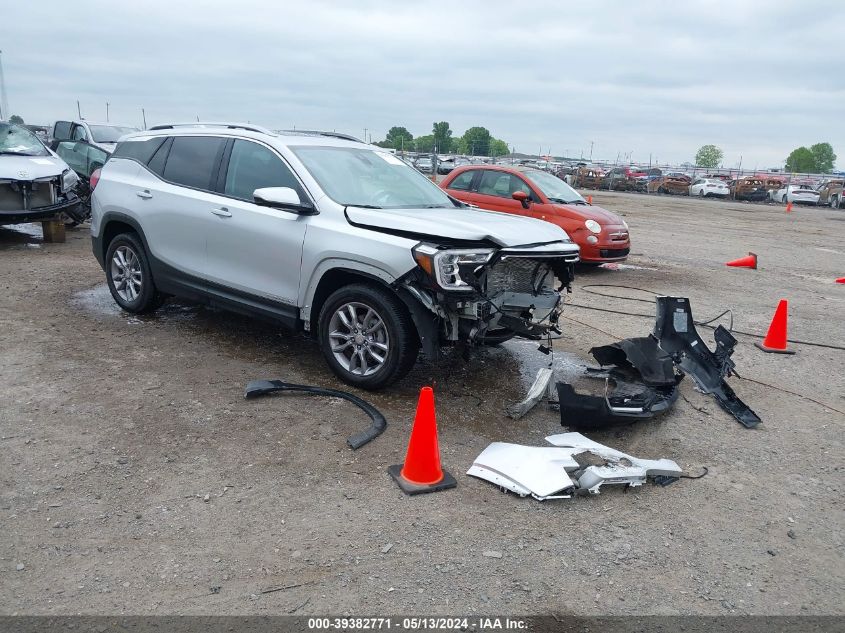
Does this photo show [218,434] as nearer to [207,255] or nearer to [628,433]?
[207,255]

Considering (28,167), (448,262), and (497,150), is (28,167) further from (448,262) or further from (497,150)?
(497,150)

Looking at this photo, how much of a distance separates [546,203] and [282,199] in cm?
674

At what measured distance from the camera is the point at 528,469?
405cm

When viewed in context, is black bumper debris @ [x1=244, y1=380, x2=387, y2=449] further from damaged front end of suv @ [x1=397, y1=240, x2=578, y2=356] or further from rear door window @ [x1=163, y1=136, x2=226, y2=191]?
rear door window @ [x1=163, y1=136, x2=226, y2=191]

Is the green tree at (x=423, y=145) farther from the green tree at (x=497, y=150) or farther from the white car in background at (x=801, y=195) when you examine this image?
the white car in background at (x=801, y=195)

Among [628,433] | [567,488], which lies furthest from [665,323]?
[567,488]

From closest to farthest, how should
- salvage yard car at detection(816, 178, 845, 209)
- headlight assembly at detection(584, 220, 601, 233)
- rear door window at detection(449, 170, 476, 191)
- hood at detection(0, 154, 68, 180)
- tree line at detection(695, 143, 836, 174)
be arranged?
1. hood at detection(0, 154, 68, 180)
2. headlight assembly at detection(584, 220, 601, 233)
3. rear door window at detection(449, 170, 476, 191)
4. salvage yard car at detection(816, 178, 845, 209)
5. tree line at detection(695, 143, 836, 174)

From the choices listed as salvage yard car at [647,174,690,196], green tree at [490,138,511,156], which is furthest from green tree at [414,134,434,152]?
salvage yard car at [647,174,690,196]

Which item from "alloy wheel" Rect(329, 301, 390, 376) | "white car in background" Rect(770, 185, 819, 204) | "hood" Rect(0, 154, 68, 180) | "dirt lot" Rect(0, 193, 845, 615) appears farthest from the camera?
"white car in background" Rect(770, 185, 819, 204)

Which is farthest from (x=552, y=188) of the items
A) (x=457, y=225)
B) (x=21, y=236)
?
Answer: (x=21, y=236)

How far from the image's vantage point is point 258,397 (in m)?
5.07

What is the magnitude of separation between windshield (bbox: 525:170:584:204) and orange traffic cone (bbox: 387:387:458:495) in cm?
795

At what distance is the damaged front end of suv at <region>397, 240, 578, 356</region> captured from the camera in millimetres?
4688

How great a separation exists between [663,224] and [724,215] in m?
6.90
